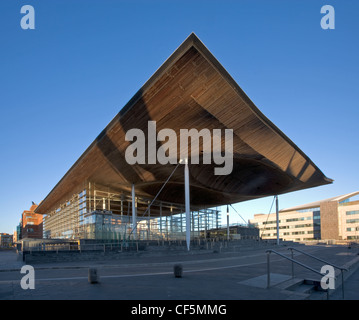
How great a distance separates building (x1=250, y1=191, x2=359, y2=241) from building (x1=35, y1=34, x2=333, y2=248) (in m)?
27.8

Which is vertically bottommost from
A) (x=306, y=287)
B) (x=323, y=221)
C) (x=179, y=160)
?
(x=323, y=221)

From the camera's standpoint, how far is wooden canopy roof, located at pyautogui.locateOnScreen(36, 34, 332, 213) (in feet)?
62.4

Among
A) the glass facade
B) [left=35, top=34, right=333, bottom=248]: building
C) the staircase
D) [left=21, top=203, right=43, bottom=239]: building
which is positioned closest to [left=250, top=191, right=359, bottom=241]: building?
the glass facade

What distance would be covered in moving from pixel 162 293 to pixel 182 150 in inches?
833

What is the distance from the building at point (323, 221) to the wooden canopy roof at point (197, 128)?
28978 mm

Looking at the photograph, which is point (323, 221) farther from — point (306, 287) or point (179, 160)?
point (306, 287)

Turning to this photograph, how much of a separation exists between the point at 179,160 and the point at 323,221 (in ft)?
216

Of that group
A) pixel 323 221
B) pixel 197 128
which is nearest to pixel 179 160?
pixel 197 128

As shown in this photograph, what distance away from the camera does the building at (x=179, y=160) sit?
1983cm

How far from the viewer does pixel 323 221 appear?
80.8m

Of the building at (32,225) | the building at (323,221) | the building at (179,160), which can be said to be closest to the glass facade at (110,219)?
the building at (179,160)

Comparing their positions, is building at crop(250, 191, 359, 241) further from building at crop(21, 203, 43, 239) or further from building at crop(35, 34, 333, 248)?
building at crop(21, 203, 43, 239)

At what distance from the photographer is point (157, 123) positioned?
2336cm

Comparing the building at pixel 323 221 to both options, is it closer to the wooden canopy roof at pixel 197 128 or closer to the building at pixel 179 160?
the building at pixel 179 160
